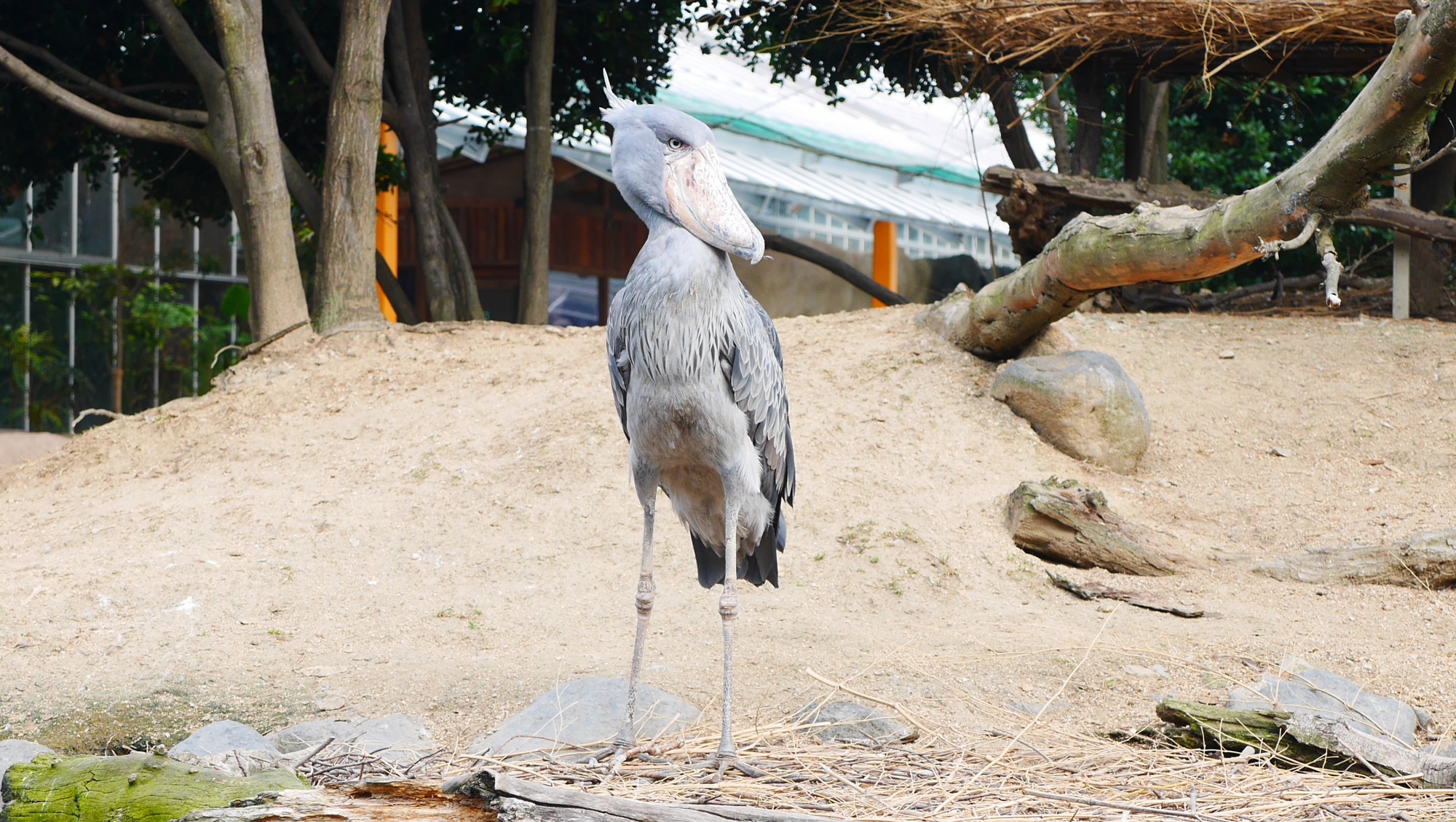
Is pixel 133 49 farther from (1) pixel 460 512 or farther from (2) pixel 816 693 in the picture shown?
(2) pixel 816 693

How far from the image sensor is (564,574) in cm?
591

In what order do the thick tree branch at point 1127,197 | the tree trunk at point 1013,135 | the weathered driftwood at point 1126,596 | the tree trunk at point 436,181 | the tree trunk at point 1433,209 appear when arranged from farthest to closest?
the tree trunk at point 1013,135 → the tree trunk at point 436,181 → the tree trunk at point 1433,209 → the thick tree branch at point 1127,197 → the weathered driftwood at point 1126,596

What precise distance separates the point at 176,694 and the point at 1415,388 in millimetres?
6933

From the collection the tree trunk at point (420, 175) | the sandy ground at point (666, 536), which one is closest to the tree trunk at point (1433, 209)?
the sandy ground at point (666, 536)

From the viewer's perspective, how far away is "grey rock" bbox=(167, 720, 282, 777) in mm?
3229

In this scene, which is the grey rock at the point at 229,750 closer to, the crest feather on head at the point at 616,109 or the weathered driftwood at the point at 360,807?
the weathered driftwood at the point at 360,807

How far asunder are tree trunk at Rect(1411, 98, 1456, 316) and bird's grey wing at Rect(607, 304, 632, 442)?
23.4ft

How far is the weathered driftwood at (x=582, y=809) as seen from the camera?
8.36 ft

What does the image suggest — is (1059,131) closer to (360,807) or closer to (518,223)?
(518,223)

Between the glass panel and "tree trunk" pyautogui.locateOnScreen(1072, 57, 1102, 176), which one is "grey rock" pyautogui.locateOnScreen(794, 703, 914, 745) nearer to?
"tree trunk" pyautogui.locateOnScreen(1072, 57, 1102, 176)

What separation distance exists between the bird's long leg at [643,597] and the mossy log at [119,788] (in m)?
0.90

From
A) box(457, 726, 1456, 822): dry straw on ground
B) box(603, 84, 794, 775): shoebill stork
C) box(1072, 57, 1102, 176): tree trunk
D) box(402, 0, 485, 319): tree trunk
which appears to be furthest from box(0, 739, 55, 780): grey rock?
box(1072, 57, 1102, 176): tree trunk

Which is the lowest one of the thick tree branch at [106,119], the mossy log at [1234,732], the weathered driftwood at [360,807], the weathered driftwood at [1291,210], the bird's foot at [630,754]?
the bird's foot at [630,754]

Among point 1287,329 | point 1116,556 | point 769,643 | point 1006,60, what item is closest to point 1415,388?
point 1287,329
